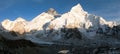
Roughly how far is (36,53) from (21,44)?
15.7ft

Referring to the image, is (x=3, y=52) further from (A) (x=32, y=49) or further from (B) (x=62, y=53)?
(A) (x=32, y=49)

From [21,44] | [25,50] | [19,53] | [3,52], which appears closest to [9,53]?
[3,52]

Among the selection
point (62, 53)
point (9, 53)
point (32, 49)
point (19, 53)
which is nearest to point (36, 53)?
point (32, 49)

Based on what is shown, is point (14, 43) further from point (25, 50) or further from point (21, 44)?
point (25, 50)

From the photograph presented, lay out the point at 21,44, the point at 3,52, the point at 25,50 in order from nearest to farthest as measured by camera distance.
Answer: the point at 3,52 < the point at 25,50 < the point at 21,44

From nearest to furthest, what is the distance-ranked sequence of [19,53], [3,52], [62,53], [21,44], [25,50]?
[62,53]
[3,52]
[19,53]
[25,50]
[21,44]

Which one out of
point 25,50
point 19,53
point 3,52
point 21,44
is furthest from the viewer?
point 21,44

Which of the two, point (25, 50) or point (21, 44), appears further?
point (21, 44)

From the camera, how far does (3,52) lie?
67812 millimetres

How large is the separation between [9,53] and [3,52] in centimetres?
171

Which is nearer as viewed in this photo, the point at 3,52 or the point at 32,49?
the point at 3,52

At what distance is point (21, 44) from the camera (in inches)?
4067

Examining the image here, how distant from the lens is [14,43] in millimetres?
104250

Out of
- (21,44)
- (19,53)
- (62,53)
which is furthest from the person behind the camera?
(21,44)
